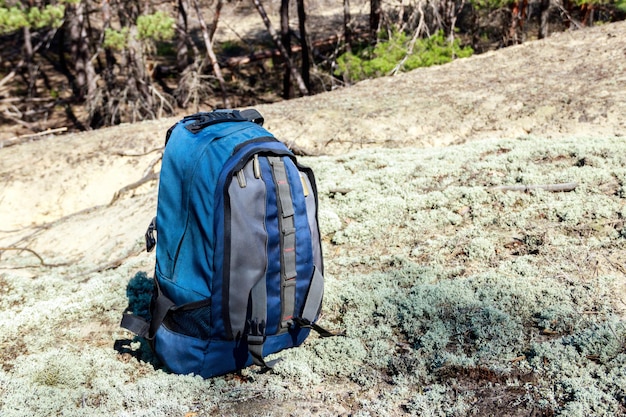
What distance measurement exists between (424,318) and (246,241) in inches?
49.0

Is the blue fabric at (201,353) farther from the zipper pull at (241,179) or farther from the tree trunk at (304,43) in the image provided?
the tree trunk at (304,43)

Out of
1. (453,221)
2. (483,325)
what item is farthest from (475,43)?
(483,325)

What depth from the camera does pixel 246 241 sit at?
264 cm

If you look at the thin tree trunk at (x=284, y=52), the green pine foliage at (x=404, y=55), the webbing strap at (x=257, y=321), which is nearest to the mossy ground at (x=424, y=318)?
the webbing strap at (x=257, y=321)

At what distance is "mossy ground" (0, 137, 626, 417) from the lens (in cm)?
263

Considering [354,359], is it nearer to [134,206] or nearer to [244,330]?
[244,330]

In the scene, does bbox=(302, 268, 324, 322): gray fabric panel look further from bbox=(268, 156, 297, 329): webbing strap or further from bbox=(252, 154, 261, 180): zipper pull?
bbox=(252, 154, 261, 180): zipper pull

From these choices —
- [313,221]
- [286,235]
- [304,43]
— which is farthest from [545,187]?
Result: [304,43]

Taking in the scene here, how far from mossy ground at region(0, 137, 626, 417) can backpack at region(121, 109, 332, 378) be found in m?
0.20

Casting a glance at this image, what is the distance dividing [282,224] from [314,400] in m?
0.89

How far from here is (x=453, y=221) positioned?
4.35 meters

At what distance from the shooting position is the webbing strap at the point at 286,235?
272 centimetres

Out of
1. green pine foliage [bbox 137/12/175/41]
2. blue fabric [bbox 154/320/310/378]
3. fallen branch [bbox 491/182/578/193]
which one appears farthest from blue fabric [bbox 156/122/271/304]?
green pine foliage [bbox 137/12/175/41]

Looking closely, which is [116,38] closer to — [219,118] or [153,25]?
[153,25]
